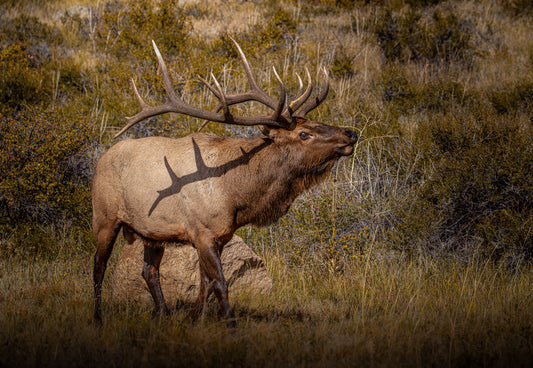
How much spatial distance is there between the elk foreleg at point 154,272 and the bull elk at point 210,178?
468 mm

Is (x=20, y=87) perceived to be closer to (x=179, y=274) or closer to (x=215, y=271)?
(x=179, y=274)

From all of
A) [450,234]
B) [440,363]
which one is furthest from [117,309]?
[450,234]

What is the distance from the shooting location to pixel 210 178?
4.36 metres

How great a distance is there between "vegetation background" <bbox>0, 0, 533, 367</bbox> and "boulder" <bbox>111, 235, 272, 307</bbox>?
0.24m

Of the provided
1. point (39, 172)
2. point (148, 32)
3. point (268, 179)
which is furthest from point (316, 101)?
point (148, 32)

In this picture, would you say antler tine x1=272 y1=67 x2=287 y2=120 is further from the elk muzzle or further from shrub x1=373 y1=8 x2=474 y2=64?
shrub x1=373 y1=8 x2=474 y2=64

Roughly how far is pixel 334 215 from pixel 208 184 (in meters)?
2.39

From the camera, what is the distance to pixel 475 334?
3.85m

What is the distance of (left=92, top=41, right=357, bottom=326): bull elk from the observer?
4.27 metres

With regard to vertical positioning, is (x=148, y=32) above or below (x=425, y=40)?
above

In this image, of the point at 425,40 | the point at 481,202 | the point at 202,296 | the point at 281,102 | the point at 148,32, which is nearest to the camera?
the point at 281,102

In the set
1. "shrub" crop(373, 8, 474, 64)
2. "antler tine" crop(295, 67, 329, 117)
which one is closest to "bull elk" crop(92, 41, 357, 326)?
"antler tine" crop(295, 67, 329, 117)

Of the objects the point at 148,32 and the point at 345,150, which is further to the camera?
the point at 148,32

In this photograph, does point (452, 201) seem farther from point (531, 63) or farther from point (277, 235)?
point (531, 63)
